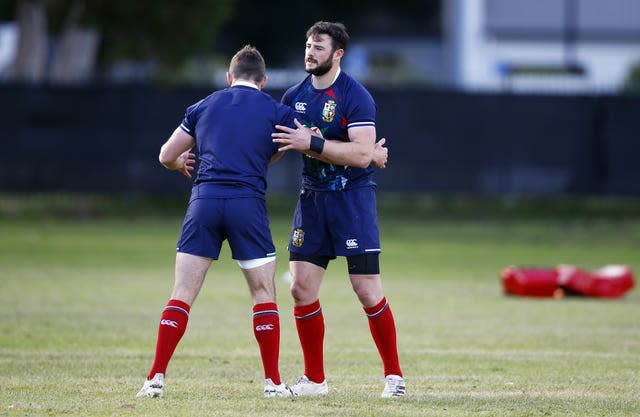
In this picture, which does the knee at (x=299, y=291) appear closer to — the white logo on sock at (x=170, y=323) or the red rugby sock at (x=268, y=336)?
the red rugby sock at (x=268, y=336)

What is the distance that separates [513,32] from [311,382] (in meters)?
48.2

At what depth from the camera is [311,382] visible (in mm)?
8141

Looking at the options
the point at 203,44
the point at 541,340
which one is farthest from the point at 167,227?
the point at 541,340

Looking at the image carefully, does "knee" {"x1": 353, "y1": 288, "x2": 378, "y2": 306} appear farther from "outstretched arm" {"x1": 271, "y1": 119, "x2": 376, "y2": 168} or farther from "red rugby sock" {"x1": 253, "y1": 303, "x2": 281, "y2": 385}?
"outstretched arm" {"x1": 271, "y1": 119, "x2": 376, "y2": 168}

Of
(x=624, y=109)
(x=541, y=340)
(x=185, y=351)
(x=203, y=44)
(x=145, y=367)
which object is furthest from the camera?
(x=203, y=44)

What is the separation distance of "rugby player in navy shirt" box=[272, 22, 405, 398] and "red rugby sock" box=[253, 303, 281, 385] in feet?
1.19

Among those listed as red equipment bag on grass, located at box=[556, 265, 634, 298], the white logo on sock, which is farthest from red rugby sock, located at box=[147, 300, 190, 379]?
red equipment bag on grass, located at box=[556, 265, 634, 298]

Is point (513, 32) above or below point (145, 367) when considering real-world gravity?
above

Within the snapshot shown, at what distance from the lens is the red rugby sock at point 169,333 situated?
755cm

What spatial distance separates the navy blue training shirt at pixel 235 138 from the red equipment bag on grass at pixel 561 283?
307 inches

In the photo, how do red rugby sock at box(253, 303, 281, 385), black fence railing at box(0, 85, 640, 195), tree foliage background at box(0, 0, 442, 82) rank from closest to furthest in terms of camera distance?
red rugby sock at box(253, 303, 281, 385)
black fence railing at box(0, 85, 640, 195)
tree foliage background at box(0, 0, 442, 82)

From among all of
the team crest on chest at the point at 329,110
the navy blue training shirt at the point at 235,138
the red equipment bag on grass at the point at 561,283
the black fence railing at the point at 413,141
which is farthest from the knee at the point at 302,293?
the black fence railing at the point at 413,141

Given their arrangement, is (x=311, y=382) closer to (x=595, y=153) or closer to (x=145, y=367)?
(x=145, y=367)

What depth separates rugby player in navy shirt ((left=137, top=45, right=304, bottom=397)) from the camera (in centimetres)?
769
